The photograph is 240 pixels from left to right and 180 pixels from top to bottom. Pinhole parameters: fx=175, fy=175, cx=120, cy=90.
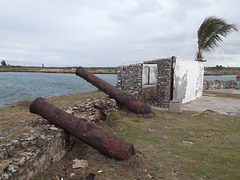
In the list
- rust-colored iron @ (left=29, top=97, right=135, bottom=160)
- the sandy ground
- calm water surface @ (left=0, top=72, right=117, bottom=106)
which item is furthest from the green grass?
calm water surface @ (left=0, top=72, right=117, bottom=106)

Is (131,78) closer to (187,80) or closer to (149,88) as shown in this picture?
(149,88)

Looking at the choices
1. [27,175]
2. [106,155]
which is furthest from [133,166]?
[27,175]

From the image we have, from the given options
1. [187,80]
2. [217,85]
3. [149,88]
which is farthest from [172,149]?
[217,85]

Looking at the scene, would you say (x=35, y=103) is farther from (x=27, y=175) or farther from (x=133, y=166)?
(x=133, y=166)

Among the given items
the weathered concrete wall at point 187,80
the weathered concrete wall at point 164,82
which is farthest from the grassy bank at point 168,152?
the weathered concrete wall at point 187,80

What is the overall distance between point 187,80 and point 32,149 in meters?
10.5

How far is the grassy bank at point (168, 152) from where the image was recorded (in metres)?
3.25

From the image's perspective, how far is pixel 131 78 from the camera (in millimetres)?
10633

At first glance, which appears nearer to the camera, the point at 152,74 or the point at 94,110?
the point at 94,110

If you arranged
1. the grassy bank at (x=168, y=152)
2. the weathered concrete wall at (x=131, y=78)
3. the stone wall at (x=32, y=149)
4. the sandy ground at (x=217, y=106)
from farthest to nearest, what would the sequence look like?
the weathered concrete wall at (x=131, y=78)
the sandy ground at (x=217, y=106)
the grassy bank at (x=168, y=152)
the stone wall at (x=32, y=149)

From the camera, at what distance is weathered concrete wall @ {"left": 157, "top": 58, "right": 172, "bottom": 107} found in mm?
9758

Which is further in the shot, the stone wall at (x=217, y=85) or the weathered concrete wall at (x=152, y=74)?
the stone wall at (x=217, y=85)

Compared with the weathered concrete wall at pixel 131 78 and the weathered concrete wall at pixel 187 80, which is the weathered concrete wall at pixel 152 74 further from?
the weathered concrete wall at pixel 131 78

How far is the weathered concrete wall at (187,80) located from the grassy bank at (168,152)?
350 centimetres
